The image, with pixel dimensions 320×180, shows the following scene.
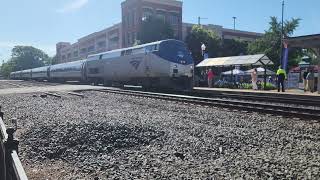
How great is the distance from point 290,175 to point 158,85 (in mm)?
20306

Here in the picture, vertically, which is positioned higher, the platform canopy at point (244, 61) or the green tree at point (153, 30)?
the green tree at point (153, 30)

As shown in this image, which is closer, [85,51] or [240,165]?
[240,165]

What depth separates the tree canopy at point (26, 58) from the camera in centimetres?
15500

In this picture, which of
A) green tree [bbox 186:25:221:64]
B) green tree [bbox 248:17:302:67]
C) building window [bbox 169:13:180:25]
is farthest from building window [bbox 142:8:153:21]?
green tree [bbox 248:17:302:67]

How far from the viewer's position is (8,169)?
4098mm

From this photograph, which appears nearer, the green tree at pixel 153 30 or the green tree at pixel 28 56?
the green tree at pixel 153 30

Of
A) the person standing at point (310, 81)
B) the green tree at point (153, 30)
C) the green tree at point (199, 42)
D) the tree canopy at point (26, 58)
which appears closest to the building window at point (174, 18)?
the green tree at point (199, 42)

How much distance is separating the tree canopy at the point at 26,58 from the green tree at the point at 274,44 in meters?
109

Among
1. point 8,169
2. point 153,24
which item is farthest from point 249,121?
point 153,24

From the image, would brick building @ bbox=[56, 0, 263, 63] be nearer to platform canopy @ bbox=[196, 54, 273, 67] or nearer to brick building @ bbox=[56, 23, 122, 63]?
brick building @ bbox=[56, 23, 122, 63]

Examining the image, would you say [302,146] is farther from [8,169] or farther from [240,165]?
[8,169]

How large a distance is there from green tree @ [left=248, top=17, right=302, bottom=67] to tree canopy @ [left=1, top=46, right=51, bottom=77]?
4275 inches

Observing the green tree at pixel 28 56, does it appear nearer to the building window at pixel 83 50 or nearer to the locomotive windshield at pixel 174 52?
the building window at pixel 83 50

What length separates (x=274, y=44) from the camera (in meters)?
69.3
